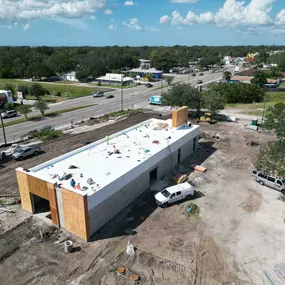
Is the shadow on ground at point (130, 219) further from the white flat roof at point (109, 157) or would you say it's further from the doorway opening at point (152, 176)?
the white flat roof at point (109, 157)

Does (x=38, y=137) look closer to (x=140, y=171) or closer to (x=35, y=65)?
(x=140, y=171)

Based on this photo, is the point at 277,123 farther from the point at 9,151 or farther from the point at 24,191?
the point at 9,151

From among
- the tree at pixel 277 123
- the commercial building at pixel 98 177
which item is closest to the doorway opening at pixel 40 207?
the commercial building at pixel 98 177

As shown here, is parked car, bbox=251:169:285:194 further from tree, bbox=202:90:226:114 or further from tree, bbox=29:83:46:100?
tree, bbox=29:83:46:100

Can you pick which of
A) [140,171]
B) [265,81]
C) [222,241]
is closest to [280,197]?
[222,241]

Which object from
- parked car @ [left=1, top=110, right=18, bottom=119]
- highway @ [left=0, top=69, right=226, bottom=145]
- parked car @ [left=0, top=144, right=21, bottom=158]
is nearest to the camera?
parked car @ [left=0, top=144, right=21, bottom=158]

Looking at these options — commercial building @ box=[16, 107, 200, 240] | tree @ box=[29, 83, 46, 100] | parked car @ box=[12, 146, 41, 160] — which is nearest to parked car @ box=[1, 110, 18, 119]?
tree @ box=[29, 83, 46, 100]

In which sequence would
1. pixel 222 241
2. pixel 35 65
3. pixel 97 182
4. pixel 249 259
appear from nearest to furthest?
pixel 249 259
pixel 222 241
pixel 97 182
pixel 35 65
